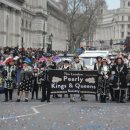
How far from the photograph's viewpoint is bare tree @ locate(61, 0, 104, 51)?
3433 inches

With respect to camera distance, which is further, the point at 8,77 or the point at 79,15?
the point at 79,15

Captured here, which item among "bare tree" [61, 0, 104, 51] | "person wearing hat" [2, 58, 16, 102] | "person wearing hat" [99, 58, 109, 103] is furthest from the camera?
"bare tree" [61, 0, 104, 51]

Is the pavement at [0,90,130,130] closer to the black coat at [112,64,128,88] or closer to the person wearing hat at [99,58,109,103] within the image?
the person wearing hat at [99,58,109,103]

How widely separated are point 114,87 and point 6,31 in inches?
1967

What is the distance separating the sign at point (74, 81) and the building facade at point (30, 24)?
1755 cm

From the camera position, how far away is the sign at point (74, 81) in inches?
801

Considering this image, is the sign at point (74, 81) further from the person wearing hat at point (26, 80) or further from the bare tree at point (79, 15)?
the bare tree at point (79, 15)

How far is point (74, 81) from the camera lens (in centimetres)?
2044

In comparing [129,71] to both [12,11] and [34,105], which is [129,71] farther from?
[12,11]

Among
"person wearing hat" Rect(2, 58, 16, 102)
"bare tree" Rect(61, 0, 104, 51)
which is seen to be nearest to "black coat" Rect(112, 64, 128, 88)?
"person wearing hat" Rect(2, 58, 16, 102)

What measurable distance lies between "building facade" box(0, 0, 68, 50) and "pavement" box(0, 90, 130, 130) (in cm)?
1978

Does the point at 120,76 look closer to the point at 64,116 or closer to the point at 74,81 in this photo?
the point at 74,81

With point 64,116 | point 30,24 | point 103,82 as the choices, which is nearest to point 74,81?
point 103,82

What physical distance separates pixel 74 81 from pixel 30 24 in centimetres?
7245
